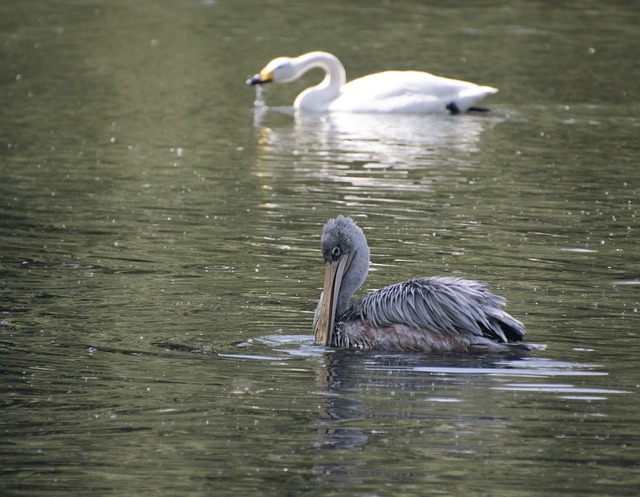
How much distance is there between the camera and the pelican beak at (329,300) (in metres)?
8.59

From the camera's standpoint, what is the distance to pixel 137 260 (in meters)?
10.6

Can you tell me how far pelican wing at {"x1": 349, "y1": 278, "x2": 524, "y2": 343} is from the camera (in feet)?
27.2

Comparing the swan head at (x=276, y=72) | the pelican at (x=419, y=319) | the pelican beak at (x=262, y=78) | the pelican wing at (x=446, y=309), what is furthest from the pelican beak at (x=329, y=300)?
the pelican beak at (x=262, y=78)

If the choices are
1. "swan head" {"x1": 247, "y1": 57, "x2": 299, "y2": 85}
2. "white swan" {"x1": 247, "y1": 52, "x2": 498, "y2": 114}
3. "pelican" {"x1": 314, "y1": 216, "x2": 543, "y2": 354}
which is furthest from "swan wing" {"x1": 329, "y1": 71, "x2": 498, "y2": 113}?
"pelican" {"x1": 314, "y1": 216, "x2": 543, "y2": 354}

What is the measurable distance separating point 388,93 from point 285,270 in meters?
9.29

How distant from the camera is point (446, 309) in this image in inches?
330

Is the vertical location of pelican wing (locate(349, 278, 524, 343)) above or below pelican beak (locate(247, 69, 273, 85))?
above

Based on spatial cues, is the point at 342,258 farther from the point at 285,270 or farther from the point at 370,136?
the point at 370,136

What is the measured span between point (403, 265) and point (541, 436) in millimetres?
3927

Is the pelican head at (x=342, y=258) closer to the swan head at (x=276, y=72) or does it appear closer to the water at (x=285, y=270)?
the water at (x=285, y=270)

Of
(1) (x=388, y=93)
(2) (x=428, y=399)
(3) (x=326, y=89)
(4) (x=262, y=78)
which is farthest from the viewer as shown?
(4) (x=262, y=78)

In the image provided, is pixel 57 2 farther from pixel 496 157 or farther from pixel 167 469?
pixel 167 469

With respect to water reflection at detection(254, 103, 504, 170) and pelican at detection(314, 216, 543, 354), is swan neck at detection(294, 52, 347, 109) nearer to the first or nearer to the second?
water reflection at detection(254, 103, 504, 170)

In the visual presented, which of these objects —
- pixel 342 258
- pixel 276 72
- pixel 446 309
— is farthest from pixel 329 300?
pixel 276 72
